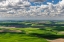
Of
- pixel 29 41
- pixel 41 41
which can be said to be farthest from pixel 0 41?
pixel 41 41

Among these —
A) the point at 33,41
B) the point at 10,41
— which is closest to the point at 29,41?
the point at 33,41

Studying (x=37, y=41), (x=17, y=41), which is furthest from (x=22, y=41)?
(x=37, y=41)

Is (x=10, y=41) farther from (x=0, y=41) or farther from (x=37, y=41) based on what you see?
(x=37, y=41)

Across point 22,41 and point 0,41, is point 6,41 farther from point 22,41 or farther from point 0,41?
point 22,41

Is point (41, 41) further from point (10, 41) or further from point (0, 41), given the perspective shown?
point (0, 41)

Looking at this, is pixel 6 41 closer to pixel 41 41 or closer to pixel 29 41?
pixel 29 41
